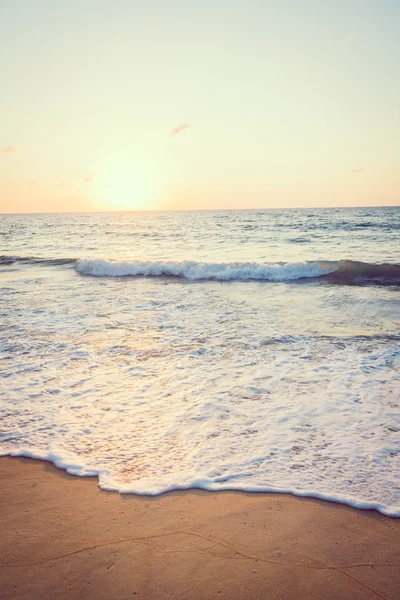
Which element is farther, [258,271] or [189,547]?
[258,271]

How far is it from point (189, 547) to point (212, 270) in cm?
1390

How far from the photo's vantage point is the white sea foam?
51.7 ft

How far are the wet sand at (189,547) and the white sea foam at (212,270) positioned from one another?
494 inches

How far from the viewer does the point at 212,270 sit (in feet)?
53.3

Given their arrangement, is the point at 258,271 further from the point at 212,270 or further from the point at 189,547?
the point at 189,547

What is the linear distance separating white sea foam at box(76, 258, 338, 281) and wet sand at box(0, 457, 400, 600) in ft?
41.1

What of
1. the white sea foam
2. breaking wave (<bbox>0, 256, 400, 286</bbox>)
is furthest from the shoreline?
the white sea foam

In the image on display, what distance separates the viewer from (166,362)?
6.08 metres

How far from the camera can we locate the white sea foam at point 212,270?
15.8 m

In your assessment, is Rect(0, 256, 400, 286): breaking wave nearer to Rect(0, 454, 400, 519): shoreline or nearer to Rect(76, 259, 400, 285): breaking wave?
Rect(76, 259, 400, 285): breaking wave

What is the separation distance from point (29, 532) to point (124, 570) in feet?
2.46

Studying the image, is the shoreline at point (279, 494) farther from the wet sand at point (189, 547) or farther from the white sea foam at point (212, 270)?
the white sea foam at point (212, 270)

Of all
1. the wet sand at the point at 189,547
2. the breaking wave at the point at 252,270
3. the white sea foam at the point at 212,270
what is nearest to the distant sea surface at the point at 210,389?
the wet sand at the point at 189,547

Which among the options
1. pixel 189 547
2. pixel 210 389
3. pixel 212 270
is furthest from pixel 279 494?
pixel 212 270
